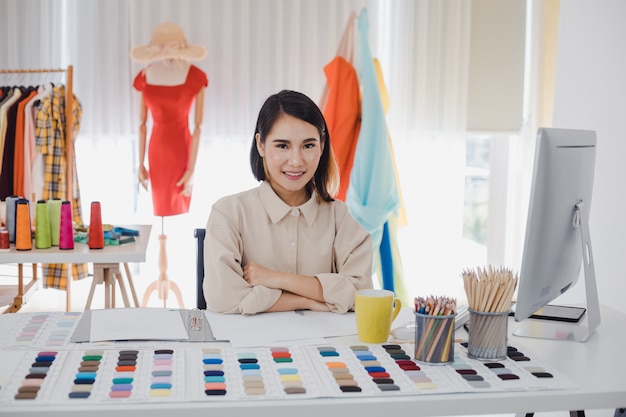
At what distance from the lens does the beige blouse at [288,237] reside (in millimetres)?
1915

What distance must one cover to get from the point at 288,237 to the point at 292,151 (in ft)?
0.77

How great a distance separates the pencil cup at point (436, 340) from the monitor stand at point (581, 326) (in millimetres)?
318

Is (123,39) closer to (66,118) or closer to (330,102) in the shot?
(66,118)

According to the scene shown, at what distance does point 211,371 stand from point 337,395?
0.25m

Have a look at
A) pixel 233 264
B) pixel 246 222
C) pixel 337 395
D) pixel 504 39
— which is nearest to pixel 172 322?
pixel 233 264

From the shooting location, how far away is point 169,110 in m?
3.99

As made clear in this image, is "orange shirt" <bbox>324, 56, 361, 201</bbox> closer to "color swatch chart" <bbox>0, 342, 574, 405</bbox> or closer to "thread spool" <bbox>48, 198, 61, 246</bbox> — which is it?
"thread spool" <bbox>48, 198, 61, 246</bbox>

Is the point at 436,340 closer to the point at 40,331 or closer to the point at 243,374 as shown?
the point at 243,374

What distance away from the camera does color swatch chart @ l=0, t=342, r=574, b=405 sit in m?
1.20

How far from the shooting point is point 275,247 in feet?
6.47

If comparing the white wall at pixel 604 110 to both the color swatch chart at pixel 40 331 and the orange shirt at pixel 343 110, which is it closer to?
the orange shirt at pixel 343 110

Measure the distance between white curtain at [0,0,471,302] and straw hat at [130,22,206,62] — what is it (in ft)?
0.78

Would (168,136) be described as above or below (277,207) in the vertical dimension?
above

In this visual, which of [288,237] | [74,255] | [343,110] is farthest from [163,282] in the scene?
[288,237]
